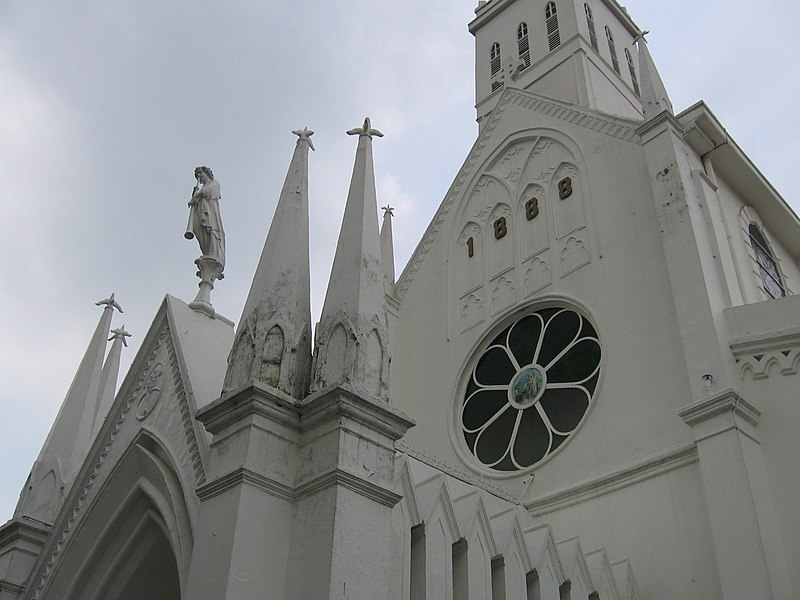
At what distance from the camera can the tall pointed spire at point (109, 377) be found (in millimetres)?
14398

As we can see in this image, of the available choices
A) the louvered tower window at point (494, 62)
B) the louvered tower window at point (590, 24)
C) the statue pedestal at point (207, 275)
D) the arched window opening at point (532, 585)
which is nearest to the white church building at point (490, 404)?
the arched window opening at point (532, 585)

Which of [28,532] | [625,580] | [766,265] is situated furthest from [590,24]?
[28,532]

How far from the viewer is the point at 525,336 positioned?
57.6ft

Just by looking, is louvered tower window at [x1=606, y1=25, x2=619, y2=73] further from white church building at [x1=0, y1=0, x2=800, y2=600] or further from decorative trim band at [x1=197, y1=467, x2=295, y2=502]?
decorative trim band at [x1=197, y1=467, x2=295, y2=502]

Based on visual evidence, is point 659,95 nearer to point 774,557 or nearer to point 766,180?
point 766,180

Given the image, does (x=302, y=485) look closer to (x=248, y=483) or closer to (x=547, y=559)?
(x=248, y=483)

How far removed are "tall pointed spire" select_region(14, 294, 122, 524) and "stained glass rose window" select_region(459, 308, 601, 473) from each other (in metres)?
7.20

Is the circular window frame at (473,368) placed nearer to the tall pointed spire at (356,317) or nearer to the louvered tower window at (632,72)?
the tall pointed spire at (356,317)

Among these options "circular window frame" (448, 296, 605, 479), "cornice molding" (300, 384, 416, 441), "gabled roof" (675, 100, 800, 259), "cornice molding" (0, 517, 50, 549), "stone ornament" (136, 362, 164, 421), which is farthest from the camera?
"gabled roof" (675, 100, 800, 259)

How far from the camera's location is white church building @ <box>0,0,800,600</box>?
7.70 meters

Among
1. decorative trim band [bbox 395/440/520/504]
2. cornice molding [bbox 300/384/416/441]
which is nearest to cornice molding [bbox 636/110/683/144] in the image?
decorative trim band [bbox 395/440/520/504]

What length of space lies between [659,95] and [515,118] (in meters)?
4.67

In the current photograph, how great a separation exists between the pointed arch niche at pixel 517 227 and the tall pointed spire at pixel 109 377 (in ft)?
23.6

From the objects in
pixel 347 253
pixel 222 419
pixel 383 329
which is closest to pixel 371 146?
pixel 347 253
